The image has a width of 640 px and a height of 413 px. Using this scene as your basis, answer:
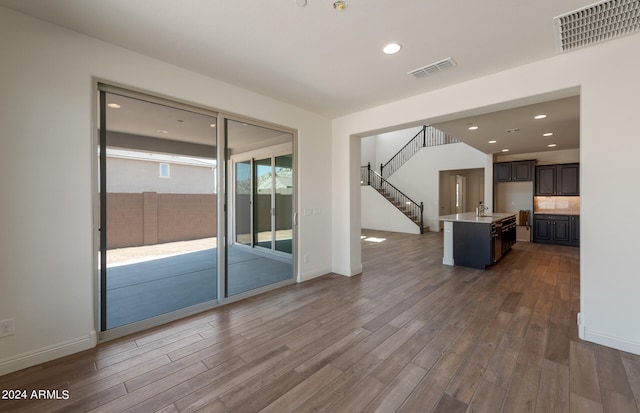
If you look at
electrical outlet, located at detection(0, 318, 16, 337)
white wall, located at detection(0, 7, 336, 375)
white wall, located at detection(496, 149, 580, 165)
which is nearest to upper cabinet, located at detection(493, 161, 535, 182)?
white wall, located at detection(496, 149, 580, 165)

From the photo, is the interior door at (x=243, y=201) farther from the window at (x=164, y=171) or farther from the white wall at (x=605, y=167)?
the white wall at (x=605, y=167)

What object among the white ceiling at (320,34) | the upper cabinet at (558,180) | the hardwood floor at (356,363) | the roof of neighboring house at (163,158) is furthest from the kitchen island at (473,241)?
the roof of neighboring house at (163,158)

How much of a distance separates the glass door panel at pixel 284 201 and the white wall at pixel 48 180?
2287mm

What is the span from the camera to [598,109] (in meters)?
2.55

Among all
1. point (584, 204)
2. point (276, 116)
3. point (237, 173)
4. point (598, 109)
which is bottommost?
point (584, 204)

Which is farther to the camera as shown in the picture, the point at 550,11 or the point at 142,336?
the point at 142,336

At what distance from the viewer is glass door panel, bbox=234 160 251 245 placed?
4.28 metres

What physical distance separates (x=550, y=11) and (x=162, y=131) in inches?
158

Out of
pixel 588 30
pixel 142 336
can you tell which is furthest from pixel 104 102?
pixel 588 30

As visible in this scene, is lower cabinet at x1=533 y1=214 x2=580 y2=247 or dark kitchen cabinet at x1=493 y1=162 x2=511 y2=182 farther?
dark kitchen cabinet at x1=493 y1=162 x2=511 y2=182

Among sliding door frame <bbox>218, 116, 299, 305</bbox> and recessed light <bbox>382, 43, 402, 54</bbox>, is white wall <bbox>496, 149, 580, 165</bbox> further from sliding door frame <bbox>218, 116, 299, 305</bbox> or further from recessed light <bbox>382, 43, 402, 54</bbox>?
recessed light <bbox>382, 43, 402, 54</bbox>

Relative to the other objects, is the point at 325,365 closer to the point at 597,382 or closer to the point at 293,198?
the point at 597,382

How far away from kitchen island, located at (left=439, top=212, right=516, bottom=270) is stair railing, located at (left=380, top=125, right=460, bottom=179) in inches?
240

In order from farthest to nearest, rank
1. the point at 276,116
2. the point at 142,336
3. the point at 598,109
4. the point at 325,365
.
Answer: the point at 276,116, the point at 142,336, the point at 598,109, the point at 325,365
